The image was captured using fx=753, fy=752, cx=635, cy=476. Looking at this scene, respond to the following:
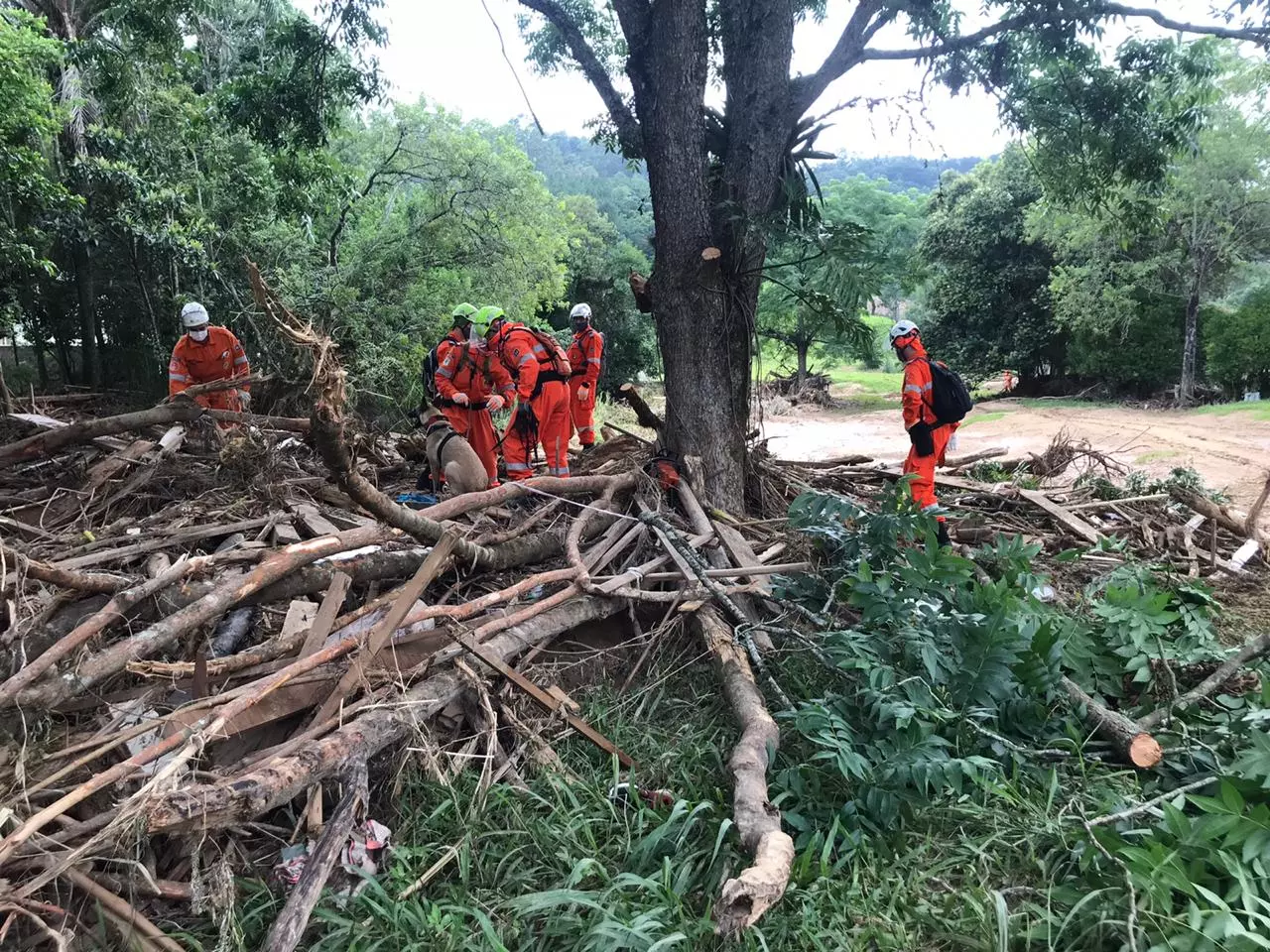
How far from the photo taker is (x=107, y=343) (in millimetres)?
13961

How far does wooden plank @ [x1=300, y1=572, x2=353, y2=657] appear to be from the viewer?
3117 millimetres

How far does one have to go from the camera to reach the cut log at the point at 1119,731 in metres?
2.77

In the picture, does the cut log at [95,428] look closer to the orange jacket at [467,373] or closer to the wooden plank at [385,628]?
the orange jacket at [467,373]

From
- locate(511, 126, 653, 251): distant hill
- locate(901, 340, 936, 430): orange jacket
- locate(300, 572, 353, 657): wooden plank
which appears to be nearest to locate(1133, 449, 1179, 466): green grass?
locate(901, 340, 936, 430): orange jacket

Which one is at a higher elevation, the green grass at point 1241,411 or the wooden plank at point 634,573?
the wooden plank at point 634,573

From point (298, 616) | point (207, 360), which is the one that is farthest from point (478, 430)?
point (298, 616)

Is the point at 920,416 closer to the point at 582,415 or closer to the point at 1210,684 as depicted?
the point at 1210,684

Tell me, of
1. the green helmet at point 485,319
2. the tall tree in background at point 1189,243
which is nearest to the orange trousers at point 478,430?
the green helmet at point 485,319

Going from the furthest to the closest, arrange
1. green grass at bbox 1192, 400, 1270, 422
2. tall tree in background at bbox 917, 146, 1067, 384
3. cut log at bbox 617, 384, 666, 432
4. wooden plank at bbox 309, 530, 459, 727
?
tall tree in background at bbox 917, 146, 1067, 384 < green grass at bbox 1192, 400, 1270, 422 < cut log at bbox 617, 384, 666, 432 < wooden plank at bbox 309, 530, 459, 727

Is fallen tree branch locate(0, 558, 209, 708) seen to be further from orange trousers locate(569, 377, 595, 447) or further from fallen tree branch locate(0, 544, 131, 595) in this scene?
orange trousers locate(569, 377, 595, 447)

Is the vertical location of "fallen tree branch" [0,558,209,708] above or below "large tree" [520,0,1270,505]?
below

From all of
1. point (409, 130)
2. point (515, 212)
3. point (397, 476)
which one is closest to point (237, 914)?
point (397, 476)

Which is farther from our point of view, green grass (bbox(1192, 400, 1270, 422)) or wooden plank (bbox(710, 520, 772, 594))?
green grass (bbox(1192, 400, 1270, 422))

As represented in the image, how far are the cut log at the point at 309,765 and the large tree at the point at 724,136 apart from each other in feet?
9.20
